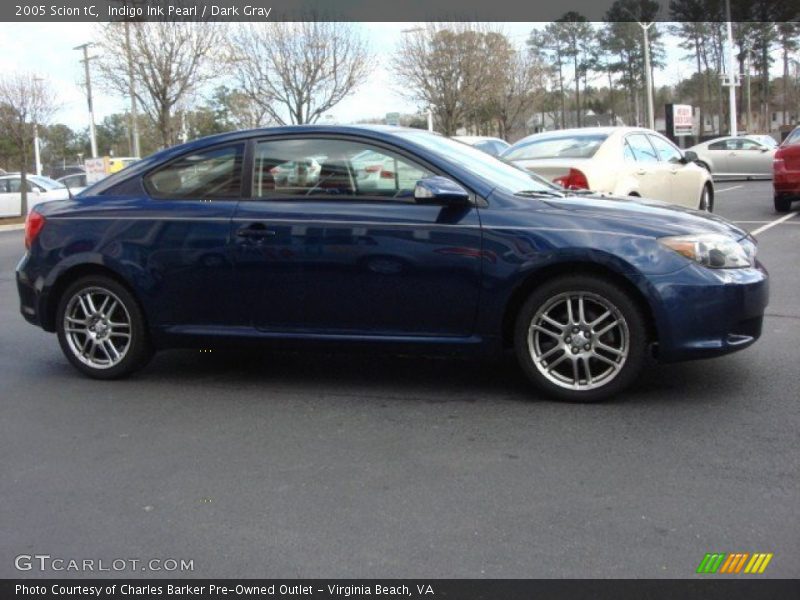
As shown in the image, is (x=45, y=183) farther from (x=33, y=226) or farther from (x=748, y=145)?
(x=33, y=226)

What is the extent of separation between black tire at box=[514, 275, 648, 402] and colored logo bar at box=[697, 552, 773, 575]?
177cm

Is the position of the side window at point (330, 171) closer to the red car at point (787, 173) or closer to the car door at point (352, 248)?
the car door at point (352, 248)

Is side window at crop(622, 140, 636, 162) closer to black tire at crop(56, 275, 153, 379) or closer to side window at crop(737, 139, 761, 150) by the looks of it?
black tire at crop(56, 275, 153, 379)

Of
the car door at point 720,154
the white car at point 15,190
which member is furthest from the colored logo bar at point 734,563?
the white car at point 15,190

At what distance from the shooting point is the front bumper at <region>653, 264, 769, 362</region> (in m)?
4.76

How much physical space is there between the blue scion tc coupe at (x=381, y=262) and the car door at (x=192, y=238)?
A: 0.01m

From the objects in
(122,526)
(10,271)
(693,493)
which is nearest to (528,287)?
(693,493)

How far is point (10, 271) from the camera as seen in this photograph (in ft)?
40.8

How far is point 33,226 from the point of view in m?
5.95

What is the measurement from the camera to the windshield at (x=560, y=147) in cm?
998

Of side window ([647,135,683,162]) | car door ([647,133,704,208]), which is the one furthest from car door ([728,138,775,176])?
side window ([647,135,683,162])
